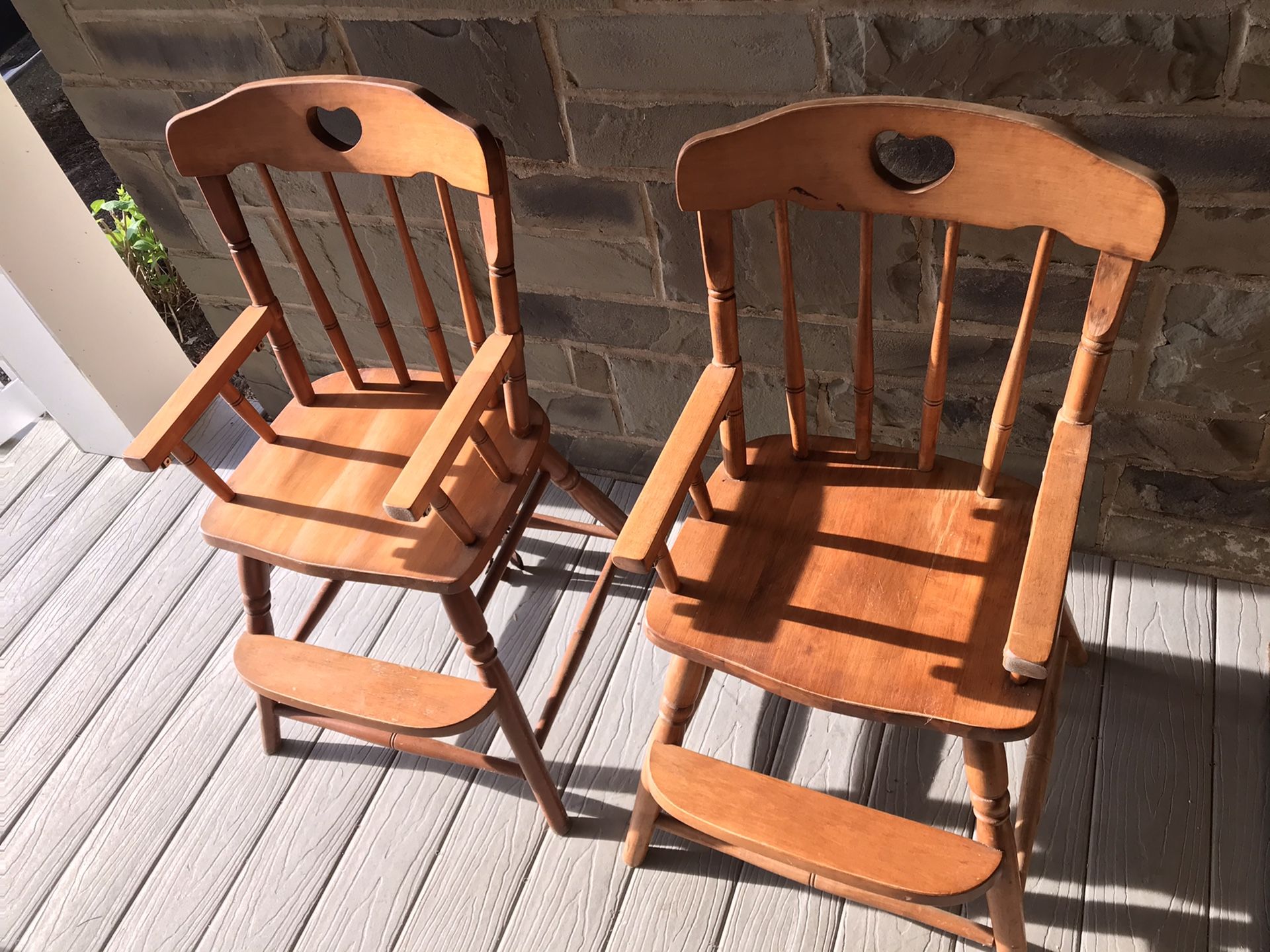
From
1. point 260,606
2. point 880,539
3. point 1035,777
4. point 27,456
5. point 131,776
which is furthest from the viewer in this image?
point 27,456

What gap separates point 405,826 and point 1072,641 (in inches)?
43.9

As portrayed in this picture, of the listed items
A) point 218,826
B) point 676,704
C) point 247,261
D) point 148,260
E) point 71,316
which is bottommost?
point 218,826

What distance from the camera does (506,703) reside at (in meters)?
1.51

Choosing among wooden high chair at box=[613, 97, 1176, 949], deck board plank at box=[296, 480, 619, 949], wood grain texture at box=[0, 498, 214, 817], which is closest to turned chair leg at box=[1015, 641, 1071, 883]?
wooden high chair at box=[613, 97, 1176, 949]

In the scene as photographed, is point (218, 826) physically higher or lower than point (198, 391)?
lower

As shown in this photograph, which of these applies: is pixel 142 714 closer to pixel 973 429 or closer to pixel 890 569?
pixel 890 569

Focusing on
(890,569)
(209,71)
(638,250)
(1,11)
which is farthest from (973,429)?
(1,11)

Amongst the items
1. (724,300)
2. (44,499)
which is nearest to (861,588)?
(724,300)

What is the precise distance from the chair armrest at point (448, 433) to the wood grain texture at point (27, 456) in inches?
59.3

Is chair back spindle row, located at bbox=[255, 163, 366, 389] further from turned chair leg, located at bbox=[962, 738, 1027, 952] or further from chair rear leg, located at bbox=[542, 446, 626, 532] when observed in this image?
turned chair leg, located at bbox=[962, 738, 1027, 952]

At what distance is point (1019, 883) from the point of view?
132 cm

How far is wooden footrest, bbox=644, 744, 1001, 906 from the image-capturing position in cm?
121

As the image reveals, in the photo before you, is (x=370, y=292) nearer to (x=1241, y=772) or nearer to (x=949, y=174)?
(x=949, y=174)

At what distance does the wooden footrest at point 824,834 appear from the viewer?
1.21 m
